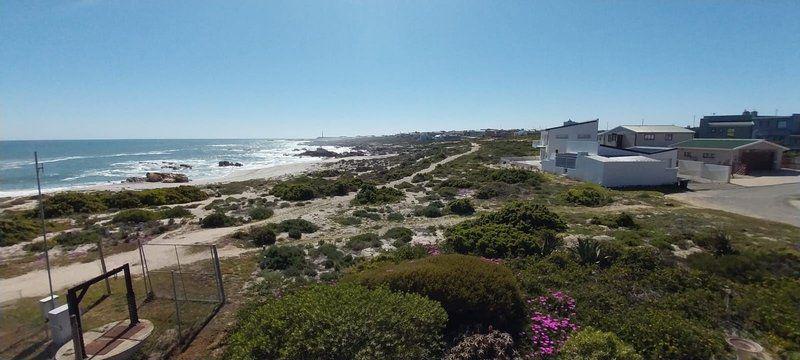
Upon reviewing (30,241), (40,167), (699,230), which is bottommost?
(30,241)

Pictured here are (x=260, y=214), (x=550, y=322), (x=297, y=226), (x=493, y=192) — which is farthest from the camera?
(x=493, y=192)

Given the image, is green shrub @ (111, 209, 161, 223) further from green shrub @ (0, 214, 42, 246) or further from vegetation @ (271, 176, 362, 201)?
vegetation @ (271, 176, 362, 201)

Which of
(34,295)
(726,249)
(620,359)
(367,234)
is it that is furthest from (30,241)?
(726,249)

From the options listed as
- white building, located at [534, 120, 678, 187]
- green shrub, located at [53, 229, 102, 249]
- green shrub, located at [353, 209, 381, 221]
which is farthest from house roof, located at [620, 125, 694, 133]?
green shrub, located at [53, 229, 102, 249]

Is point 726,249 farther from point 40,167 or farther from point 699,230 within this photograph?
point 40,167

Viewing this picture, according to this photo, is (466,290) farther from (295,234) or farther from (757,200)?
(757,200)

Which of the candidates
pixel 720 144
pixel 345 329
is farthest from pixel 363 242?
pixel 720 144
